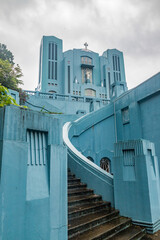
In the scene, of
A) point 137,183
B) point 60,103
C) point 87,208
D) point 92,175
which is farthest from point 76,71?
point 87,208

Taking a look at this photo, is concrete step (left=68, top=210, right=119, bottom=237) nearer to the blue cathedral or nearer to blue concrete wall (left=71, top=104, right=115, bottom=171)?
the blue cathedral

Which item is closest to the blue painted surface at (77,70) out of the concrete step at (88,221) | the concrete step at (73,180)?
the concrete step at (73,180)

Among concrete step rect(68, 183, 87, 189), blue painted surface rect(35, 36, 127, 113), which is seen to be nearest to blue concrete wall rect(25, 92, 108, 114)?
blue painted surface rect(35, 36, 127, 113)

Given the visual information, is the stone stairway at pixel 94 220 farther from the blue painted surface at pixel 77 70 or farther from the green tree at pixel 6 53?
the green tree at pixel 6 53

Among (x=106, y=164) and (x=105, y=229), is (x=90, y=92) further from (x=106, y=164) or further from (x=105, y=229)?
(x=105, y=229)

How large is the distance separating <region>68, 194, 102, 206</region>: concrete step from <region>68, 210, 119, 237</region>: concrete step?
468mm

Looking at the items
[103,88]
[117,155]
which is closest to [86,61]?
[103,88]

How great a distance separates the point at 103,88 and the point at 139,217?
103 ft

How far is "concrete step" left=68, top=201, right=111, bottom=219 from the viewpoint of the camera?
14.9 feet

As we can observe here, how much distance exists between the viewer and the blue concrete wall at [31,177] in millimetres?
2461

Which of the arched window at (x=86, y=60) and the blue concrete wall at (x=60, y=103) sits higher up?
the arched window at (x=86, y=60)

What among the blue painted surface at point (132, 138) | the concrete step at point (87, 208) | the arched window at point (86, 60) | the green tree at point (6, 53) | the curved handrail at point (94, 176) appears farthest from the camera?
the arched window at point (86, 60)

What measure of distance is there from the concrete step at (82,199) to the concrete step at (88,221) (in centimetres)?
47

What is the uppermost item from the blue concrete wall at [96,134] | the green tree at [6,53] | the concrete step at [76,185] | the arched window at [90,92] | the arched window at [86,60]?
the arched window at [86,60]
